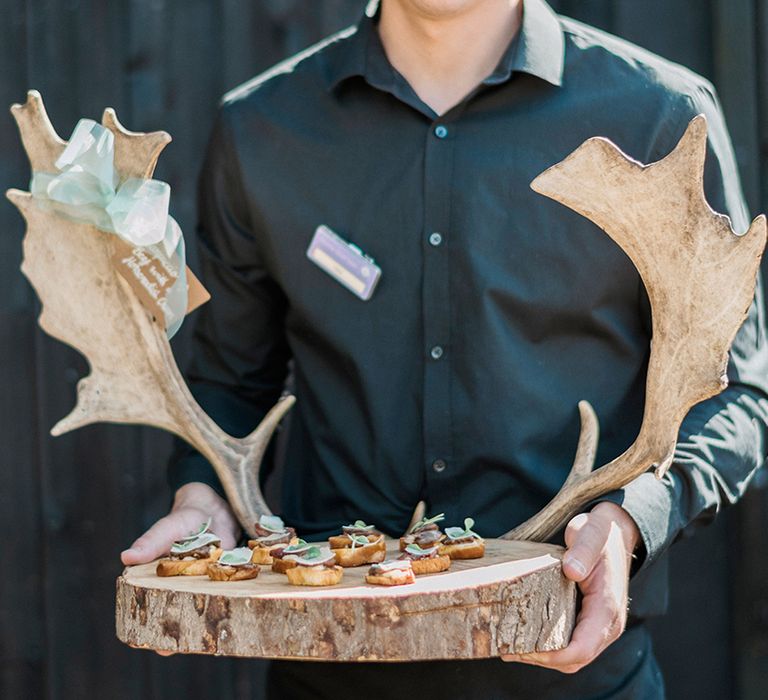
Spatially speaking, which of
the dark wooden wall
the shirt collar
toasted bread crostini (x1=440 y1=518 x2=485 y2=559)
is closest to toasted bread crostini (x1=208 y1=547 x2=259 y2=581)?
toasted bread crostini (x1=440 y1=518 x2=485 y2=559)

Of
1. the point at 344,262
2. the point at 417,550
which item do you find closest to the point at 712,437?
the point at 417,550

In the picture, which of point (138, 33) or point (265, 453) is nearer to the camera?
point (265, 453)

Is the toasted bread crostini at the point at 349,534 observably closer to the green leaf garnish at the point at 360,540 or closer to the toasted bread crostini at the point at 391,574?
the green leaf garnish at the point at 360,540

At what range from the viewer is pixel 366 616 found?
56.9 inches

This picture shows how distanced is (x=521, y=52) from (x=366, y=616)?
3.07 ft

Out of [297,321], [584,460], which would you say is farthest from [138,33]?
[584,460]

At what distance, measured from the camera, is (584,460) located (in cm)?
183

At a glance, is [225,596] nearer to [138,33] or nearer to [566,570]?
Result: [566,570]

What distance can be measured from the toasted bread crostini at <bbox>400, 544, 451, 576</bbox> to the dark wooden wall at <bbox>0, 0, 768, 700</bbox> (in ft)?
3.89

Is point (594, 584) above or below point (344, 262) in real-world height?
below

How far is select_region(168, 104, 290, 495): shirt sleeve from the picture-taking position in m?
2.16

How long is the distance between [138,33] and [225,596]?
1485 millimetres

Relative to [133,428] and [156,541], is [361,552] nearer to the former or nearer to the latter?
[156,541]

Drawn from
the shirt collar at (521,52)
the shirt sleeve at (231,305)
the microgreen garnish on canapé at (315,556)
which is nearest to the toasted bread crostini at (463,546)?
the microgreen garnish on canapé at (315,556)
